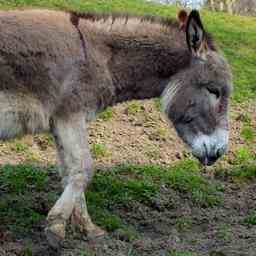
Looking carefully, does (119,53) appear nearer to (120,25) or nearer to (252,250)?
(120,25)

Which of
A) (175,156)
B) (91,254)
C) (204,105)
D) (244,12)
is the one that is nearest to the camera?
(91,254)

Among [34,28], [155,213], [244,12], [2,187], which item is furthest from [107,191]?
[244,12]

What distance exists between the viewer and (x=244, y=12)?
23969mm

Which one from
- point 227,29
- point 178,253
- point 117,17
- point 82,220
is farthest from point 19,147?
point 227,29

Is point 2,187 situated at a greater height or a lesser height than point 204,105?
lesser

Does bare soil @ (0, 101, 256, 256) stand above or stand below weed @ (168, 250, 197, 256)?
below

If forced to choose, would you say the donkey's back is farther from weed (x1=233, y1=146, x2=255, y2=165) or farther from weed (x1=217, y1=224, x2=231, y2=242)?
weed (x1=233, y1=146, x2=255, y2=165)

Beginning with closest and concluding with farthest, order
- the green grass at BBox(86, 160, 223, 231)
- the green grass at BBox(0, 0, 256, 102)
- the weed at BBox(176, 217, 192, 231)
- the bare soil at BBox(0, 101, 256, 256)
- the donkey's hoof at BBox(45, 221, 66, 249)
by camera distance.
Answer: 1. the donkey's hoof at BBox(45, 221, 66, 249)
2. the bare soil at BBox(0, 101, 256, 256)
3. the weed at BBox(176, 217, 192, 231)
4. the green grass at BBox(86, 160, 223, 231)
5. the green grass at BBox(0, 0, 256, 102)

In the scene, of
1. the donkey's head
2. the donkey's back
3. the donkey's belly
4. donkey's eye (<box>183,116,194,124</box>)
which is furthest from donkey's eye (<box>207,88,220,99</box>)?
the donkey's belly

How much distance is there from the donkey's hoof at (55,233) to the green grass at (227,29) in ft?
15.8

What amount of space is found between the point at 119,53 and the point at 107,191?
1463 millimetres

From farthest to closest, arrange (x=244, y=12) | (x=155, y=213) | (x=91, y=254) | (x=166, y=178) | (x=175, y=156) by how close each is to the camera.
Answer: (x=244, y=12)
(x=175, y=156)
(x=166, y=178)
(x=155, y=213)
(x=91, y=254)

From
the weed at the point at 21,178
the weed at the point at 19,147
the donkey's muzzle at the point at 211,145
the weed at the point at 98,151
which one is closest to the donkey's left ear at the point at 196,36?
the donkey's muzzle at the point at 211,145

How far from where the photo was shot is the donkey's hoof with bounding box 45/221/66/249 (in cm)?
470
